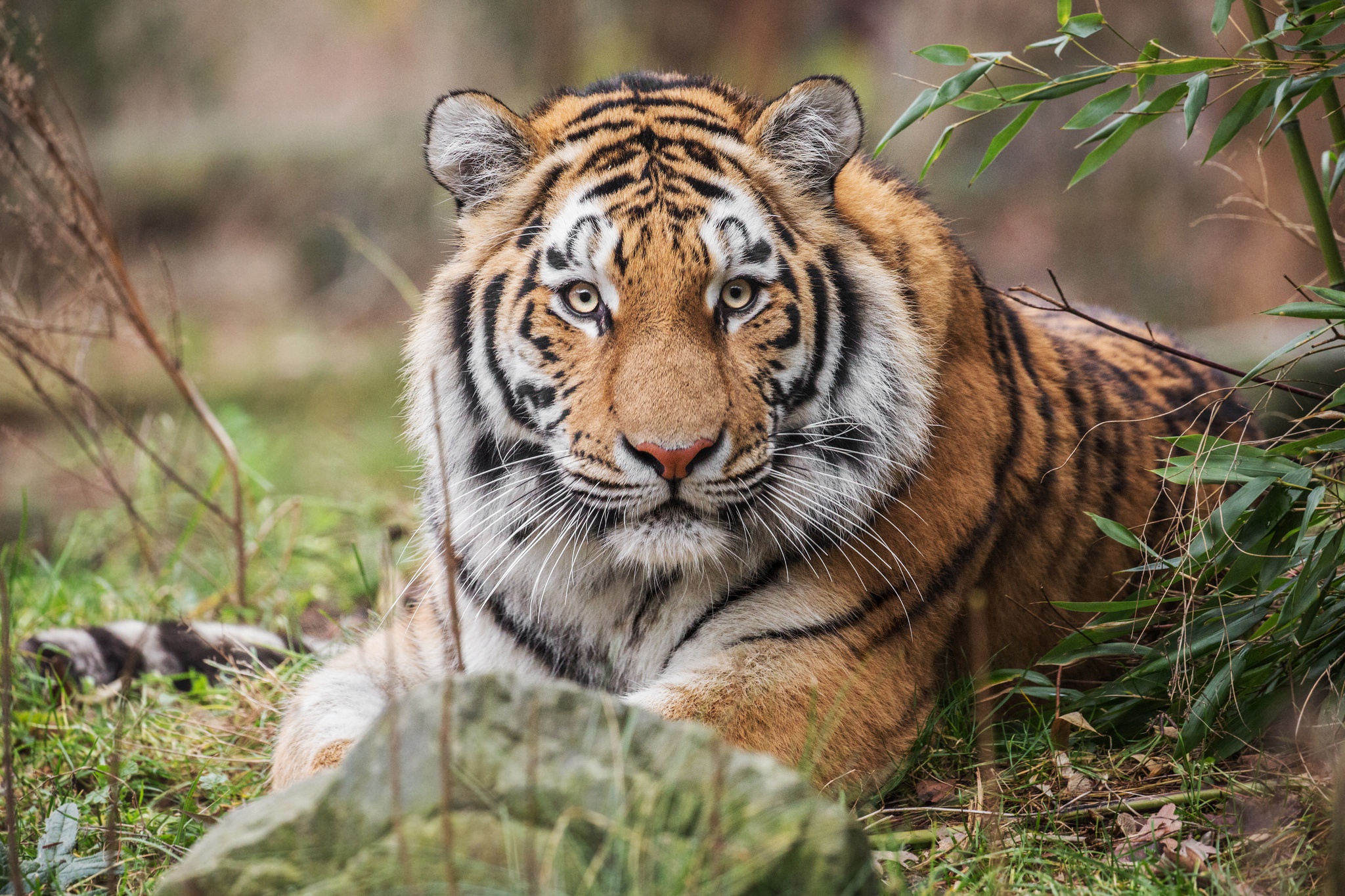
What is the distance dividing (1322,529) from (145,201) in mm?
10123

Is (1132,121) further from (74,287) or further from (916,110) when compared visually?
(74,287)

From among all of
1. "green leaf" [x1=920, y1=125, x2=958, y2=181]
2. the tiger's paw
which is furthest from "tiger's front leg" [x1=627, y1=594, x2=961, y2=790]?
"green leaf" [x1=920, y1=125, x2=958, y2=181]

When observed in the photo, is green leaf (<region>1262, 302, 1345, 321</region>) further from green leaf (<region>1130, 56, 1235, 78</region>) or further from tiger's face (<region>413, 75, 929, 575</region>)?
tiger's face (<region>413, 75, 929, 575</region>)

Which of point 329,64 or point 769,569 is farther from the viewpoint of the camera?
point 329,64

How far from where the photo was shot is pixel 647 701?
2.38 m

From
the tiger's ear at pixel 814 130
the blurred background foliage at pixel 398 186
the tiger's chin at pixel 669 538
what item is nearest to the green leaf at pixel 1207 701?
the tiger's chin at pixel 669 538

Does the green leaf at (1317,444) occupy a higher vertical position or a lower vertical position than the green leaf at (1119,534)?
higher

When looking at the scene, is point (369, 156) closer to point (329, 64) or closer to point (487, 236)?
point (329, 64)

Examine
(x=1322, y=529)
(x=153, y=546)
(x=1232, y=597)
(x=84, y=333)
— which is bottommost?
(x=153, y=546)

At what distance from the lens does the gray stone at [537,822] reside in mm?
1532

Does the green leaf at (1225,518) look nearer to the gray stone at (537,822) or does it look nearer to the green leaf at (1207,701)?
the green leaf at (1207,701)

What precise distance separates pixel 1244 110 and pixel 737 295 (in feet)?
3.75

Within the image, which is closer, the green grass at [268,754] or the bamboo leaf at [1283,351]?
the green grass at [268,754]

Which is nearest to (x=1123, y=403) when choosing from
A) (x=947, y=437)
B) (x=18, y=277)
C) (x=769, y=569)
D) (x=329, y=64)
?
(x=947, y=437)
